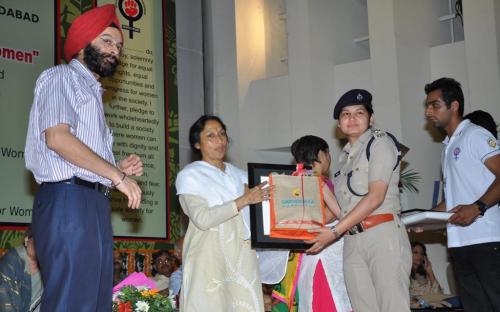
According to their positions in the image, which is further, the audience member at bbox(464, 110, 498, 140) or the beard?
the audience member at bbox(464, 110, 498, 140)

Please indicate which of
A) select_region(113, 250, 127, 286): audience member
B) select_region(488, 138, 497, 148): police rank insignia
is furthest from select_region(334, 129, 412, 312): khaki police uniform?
select_region(113, 250, 127, 286): audience member

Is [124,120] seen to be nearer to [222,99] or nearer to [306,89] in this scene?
[222,99]

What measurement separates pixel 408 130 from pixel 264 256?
4.08 m

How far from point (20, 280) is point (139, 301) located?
0.87 metres

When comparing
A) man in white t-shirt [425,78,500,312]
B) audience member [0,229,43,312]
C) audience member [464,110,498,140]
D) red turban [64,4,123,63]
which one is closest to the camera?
red turban [64,4,123,63]

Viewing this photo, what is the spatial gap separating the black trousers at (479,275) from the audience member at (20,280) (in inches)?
102

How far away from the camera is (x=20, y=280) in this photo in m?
4.69

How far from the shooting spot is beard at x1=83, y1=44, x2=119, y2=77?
113 inches

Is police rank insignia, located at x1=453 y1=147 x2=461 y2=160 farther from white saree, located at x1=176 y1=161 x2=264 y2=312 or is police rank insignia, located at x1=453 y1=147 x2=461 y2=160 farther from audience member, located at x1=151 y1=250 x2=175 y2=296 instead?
audience member, located at x1=151 y1=250 x2=175 y2=296

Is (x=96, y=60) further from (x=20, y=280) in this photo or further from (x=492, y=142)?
(x=492, y=142)

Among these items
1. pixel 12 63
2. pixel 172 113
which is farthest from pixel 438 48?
pixel 12 63

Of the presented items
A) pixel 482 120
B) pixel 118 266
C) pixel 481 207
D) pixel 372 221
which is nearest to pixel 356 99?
pixel 372 221

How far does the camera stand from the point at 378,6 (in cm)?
850

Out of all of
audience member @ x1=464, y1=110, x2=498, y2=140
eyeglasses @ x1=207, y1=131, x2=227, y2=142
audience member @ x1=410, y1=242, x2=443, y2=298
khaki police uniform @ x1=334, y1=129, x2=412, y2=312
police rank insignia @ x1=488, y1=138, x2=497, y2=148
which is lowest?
audience member @ x1=410, y1=242, x2=443, y2=298
